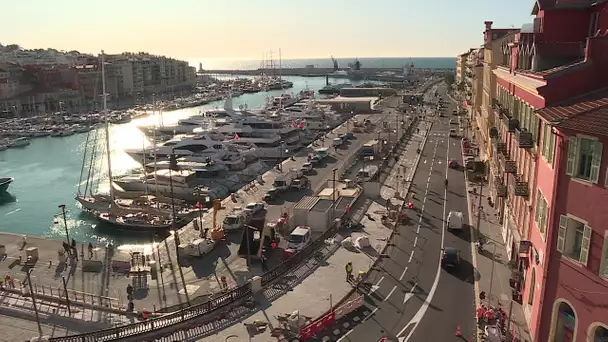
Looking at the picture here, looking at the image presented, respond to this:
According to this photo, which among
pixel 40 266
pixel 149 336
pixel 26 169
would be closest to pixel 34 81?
pixel 26 169

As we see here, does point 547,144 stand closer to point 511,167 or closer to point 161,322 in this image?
point 511,167

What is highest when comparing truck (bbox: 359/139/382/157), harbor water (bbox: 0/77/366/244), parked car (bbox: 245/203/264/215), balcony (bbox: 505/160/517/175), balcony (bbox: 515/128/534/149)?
balcony (bbox: 515/128/534/149)

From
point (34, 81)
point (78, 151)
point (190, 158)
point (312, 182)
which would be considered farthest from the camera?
point (34, 81)

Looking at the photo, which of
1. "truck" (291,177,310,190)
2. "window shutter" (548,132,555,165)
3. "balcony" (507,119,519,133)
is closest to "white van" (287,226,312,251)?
"balcony" (507,119,519,133)

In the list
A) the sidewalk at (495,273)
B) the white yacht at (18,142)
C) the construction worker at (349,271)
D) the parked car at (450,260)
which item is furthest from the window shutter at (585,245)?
the white yacht at (18,142)

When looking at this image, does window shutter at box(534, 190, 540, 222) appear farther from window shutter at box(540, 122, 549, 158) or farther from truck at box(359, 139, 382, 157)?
truck at box(359, 139, 382, 157)

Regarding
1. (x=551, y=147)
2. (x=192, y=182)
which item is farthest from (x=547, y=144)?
(x=192, y=182)

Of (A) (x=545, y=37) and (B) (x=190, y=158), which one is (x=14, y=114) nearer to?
(B) (x=190, y=158)
